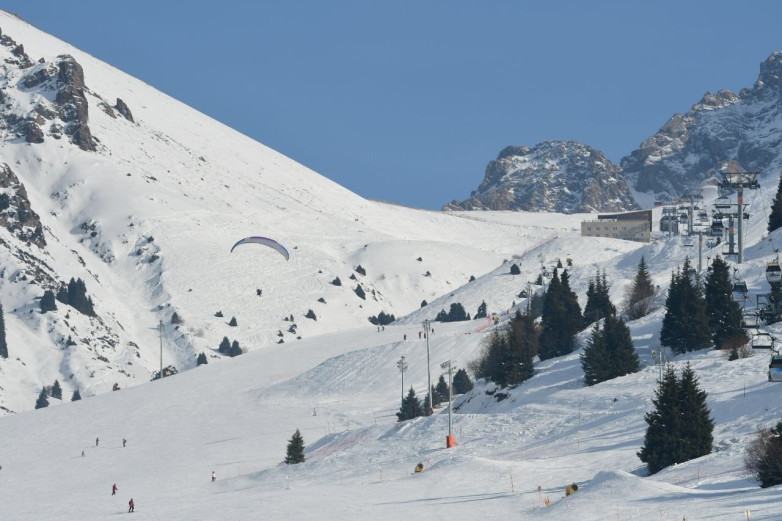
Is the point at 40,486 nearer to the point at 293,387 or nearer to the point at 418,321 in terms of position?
the point at 293,387

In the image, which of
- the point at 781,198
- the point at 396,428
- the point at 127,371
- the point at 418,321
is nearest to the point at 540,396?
the point at 396,428

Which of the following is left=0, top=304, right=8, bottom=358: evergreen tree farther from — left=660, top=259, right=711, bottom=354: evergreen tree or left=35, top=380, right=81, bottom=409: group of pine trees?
left=660, top=259, right=711, bottom=354: evergreen tree

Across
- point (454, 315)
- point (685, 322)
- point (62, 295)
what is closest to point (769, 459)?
point (685, 322)

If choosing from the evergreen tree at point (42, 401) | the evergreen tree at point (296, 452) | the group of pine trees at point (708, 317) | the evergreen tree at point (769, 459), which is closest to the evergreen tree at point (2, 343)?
the evergreen tree at point (42, 401)

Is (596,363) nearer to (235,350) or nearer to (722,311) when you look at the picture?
(722,311)

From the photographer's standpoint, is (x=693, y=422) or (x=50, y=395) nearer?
(x=693, y=422)

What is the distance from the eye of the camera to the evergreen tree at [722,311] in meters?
80.8

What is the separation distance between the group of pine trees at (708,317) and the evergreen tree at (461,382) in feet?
79.3

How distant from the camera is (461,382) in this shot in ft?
349

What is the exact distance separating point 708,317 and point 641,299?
26.1 metres

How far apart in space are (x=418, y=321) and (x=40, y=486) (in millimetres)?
77747

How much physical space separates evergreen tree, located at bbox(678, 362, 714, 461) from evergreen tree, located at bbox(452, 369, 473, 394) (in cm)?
4968

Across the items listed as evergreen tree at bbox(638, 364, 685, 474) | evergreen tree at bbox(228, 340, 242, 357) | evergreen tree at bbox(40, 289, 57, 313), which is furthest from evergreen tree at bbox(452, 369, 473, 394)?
evergreen tree at bbox(40, 289, 57, 313)

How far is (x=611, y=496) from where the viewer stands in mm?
50312
